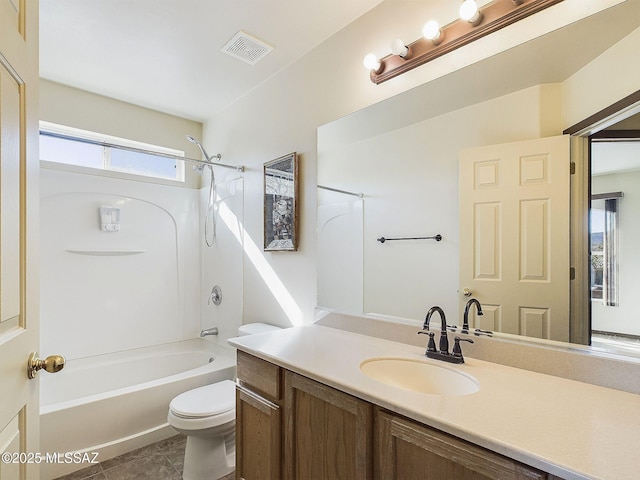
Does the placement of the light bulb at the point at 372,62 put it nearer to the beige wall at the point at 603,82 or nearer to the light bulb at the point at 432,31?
the light bulb at the point at 432,31

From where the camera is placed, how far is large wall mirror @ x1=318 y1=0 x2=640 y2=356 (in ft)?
3.56

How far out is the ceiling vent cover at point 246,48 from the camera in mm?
2033

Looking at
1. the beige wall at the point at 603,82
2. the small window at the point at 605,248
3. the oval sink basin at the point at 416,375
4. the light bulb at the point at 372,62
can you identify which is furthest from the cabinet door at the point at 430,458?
the light bulb at the point at 372,62

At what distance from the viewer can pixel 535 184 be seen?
127 centimetres

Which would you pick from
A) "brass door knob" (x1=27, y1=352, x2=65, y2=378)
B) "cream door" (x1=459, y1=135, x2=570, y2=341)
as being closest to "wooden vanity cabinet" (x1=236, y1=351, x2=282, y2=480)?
"brass door knob" (x1=27, y1=352, x2=65, y2=378)

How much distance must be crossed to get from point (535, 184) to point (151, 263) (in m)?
3.01

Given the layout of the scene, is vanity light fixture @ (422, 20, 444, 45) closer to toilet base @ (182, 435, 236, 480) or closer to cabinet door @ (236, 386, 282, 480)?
cabinet door @ (236, 386, 282, 480)

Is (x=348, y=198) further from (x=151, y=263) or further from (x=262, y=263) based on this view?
(x=151, y=263)

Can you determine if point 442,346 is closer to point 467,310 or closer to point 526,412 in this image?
point 467,310

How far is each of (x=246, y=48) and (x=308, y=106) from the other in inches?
20.8

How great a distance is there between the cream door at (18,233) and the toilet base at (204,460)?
1.16 metres

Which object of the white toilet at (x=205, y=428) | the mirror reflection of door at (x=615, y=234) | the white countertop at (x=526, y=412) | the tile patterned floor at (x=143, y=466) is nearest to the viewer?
the white countertop at (x=526, y=412)

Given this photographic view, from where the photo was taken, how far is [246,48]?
6.98 feet

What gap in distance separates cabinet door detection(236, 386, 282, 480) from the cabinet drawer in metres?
0.04
